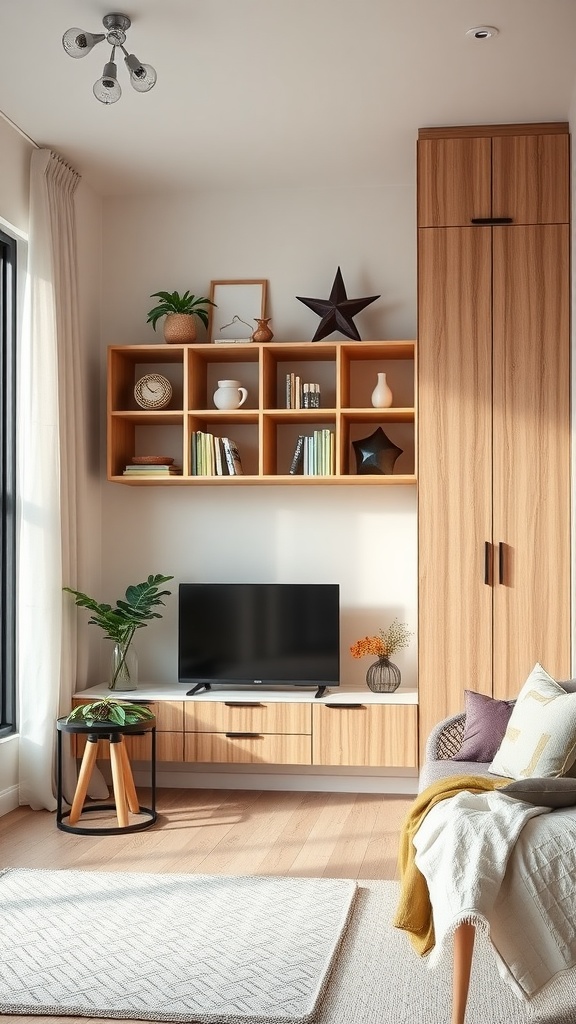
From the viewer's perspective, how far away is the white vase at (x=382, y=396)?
4895mm

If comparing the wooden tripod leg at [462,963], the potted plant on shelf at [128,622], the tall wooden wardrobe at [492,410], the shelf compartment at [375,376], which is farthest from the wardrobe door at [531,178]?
the wooden tripod leg at [462,963]

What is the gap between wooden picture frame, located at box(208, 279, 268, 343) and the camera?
17.2 feet

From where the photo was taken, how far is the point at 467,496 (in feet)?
14.9

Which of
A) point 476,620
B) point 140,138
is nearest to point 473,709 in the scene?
point 476,620

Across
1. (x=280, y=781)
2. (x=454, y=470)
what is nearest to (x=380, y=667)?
(x=280, y=781)

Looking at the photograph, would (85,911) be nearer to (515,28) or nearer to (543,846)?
(543,846)

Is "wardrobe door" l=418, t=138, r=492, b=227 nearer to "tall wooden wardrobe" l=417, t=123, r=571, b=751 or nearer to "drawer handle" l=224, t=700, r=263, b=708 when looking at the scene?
"tall wooden wardrobe" l=417, t=123, r=571, b=751

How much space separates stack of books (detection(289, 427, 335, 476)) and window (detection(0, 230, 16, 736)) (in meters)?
1.33

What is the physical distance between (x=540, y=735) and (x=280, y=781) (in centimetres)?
219

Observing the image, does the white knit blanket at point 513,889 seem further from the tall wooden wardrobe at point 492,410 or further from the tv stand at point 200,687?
the tv stand at point 200,687

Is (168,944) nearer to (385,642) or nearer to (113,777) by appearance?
(113,777)

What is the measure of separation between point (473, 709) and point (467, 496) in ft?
3.87

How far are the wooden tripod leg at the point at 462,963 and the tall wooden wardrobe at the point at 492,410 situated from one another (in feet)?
7.16

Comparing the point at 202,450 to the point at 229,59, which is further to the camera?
the point at 202,450
